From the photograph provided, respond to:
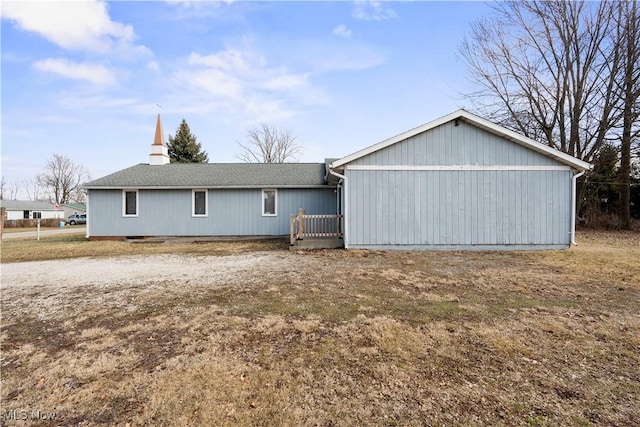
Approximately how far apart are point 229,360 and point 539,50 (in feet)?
74.3

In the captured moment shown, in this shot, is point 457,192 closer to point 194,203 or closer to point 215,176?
point 215,176

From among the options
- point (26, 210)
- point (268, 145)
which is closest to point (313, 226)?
point (268, 145)

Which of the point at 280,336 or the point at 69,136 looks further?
the point at 69,136

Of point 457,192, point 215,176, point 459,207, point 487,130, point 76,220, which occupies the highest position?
point 487,130

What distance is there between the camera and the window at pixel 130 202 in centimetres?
1384

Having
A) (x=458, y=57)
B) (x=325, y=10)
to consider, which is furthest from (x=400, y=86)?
(x=458, y=57)

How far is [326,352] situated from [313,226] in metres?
8.47

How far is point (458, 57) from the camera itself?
18953mm

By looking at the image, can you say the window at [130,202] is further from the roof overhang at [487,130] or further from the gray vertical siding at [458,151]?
the gray vertical siding at [458,151]

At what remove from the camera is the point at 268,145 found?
3531 cm

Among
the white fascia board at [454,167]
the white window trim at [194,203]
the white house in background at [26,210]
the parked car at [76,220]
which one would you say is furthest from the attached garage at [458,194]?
the white house in background at [26,210]

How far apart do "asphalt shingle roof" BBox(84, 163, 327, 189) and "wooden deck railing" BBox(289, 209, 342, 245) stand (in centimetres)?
251

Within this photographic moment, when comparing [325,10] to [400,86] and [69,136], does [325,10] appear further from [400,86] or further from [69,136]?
[69,136]

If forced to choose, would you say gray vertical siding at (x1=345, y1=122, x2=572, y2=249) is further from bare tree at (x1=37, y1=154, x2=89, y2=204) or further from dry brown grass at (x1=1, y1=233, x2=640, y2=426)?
bare tree at (x1=37, y1=154, x2=89, y2=204)
